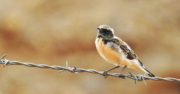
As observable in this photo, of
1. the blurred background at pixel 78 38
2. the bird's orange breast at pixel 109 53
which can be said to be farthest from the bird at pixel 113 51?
the blurred background at pixel 78 38

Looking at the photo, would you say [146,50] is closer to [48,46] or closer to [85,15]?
[85,15]

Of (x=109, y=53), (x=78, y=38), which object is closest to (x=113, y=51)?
(x=109, y=53)

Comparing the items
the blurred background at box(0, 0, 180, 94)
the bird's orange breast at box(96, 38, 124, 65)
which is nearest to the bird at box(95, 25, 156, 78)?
the bird's orange breast at box(96, 38, 124, 65)

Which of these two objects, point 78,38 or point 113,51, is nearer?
point 113,51

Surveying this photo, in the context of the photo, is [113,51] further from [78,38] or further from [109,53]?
[78,38]

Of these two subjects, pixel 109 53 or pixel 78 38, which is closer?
pixel 109 53

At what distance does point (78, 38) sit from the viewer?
37.2 ft

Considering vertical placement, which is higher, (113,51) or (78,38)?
(78,38)

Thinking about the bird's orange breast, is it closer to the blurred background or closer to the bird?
the bird

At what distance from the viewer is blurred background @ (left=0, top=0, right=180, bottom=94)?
10.3m

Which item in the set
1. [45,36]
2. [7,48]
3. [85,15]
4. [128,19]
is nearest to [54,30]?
[45,36]

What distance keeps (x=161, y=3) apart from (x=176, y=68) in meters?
3.78

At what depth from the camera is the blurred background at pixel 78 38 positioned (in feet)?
33.9

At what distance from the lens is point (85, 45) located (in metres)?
11.1
